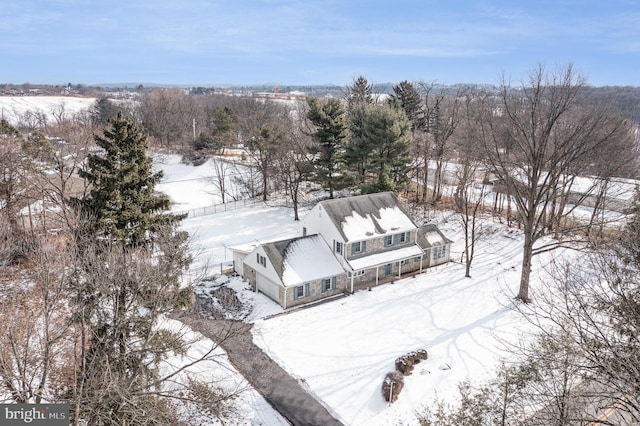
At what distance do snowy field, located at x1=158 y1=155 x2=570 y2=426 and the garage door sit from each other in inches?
19.7

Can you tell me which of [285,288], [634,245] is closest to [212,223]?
Result: [285,288]

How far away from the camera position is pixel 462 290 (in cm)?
2756

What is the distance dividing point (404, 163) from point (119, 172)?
26.1 metres

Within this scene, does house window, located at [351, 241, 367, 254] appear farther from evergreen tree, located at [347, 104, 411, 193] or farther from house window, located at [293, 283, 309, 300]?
evergreen tree, located at [347, 104, 411, 193]

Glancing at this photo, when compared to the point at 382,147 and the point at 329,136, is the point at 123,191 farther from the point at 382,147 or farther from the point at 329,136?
the point at 382,147

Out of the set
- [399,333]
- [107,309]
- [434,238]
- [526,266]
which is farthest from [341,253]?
[107,309]

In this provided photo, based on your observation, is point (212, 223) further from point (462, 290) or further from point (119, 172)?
point (462, 290)

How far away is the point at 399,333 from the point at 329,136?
73.8 ft

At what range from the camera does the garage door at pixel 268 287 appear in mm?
25844

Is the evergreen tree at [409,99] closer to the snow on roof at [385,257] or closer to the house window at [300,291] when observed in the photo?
the snow on roof at [385,257]

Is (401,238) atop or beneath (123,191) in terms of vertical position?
beneath

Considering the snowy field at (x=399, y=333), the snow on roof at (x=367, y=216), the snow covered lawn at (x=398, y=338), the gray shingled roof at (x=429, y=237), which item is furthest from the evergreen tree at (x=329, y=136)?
the snow covered lawn at (x=398, y=338)

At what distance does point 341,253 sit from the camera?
91.1 ft

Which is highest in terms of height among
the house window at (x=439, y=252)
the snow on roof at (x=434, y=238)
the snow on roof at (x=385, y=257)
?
the snow on roof at (x=434, y=238)
